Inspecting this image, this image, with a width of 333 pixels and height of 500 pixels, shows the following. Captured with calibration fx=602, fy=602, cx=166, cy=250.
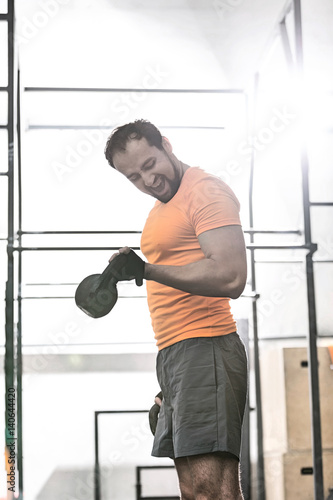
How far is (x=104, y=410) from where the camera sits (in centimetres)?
337

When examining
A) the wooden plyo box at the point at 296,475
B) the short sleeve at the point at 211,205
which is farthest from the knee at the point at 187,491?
the wooden plyo box at the point at 296,475

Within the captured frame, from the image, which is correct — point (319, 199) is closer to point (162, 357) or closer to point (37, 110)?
point (37, 110)

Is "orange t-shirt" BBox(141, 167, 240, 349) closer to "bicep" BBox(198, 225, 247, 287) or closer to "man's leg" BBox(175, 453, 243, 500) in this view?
"bicep" BBox(198, 225, 247, 287)

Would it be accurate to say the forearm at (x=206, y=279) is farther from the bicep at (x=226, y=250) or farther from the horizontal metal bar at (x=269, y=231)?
the horizontal metal bar at (x=269, y=231)

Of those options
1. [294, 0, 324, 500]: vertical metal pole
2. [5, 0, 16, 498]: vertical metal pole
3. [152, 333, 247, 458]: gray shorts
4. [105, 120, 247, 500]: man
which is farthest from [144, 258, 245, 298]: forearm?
[294, 0, 324, 500]: vertical metal pole

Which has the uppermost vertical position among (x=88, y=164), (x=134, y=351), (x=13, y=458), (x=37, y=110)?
(x=37, y=110)

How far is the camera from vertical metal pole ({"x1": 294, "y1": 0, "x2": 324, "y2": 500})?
8.77 feet

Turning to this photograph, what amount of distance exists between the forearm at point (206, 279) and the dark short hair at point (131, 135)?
39cm

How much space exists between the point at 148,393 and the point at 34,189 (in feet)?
4.64

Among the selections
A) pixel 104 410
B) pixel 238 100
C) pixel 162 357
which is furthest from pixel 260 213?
pixel 162 357

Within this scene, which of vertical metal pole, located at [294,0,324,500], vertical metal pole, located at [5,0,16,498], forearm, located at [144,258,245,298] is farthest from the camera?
vertical metal pole, located at [294,0,324,500]

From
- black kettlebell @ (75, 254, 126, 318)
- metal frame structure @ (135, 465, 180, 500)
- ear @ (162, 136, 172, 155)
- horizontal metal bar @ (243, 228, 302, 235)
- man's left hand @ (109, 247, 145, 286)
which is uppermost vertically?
ear @ (162, 136, 172, 155)

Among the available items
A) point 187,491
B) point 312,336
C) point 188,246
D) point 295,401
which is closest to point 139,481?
point 295,401

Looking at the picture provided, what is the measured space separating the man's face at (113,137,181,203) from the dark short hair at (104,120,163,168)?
0.01m
